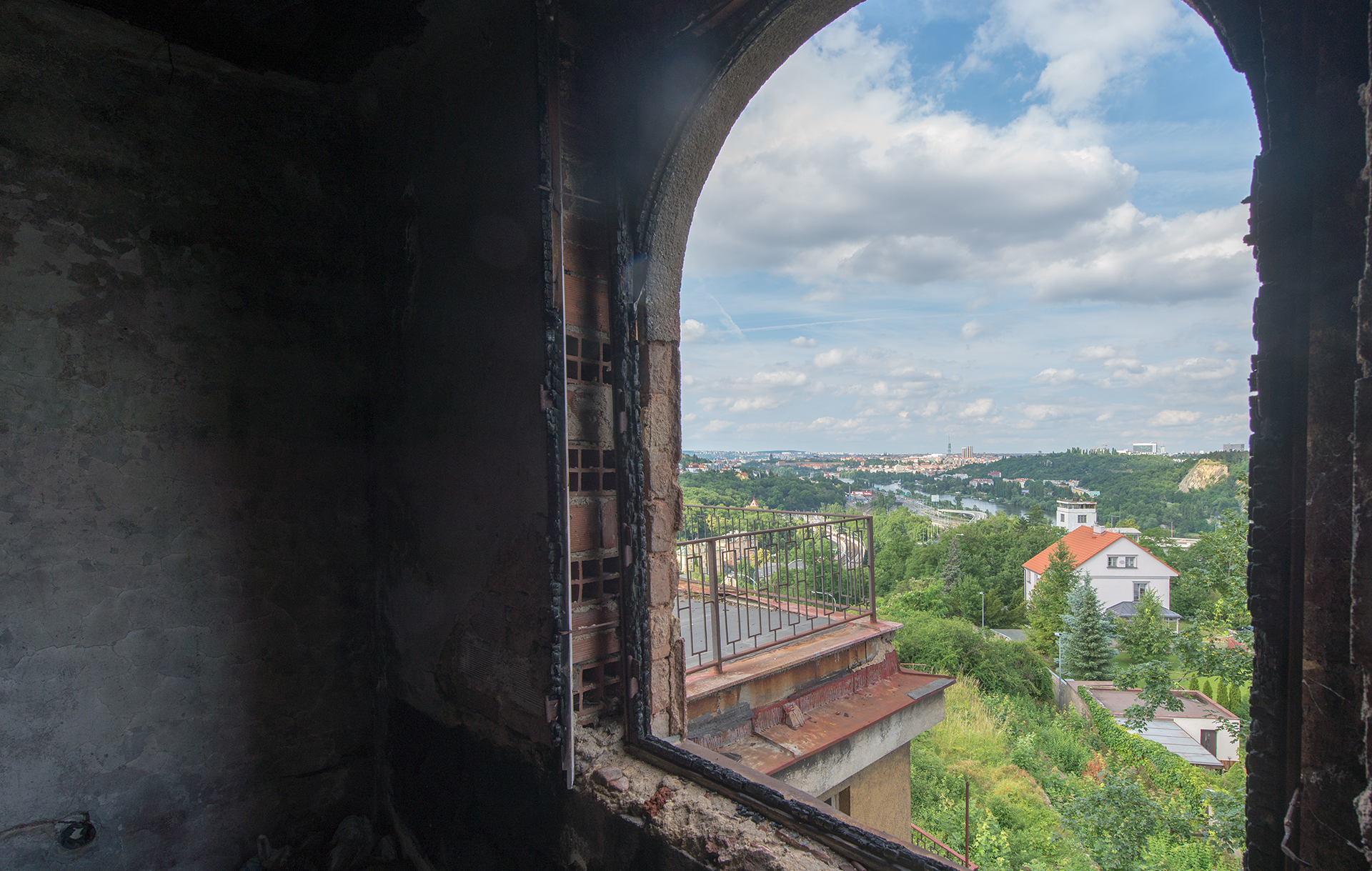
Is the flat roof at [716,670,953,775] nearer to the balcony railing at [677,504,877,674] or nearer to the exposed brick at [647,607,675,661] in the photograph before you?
the balcony railing at [677,504,877,674]

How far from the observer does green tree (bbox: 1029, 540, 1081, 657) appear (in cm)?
2686

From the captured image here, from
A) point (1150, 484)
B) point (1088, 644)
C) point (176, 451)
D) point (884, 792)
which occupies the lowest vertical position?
point (1088, 644)

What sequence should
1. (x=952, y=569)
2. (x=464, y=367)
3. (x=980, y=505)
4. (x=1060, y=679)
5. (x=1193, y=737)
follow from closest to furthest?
(x=464, y=367)
(x=1193, y=737)
(x=1060, y=679)
(x=952, y=569)
(x=980, y=505)

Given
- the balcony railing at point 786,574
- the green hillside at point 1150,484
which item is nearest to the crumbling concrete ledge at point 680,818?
the green hillside at point 1150,484

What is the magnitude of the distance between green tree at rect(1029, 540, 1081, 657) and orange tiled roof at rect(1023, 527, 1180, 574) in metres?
0.26

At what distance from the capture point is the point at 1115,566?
1001 inches

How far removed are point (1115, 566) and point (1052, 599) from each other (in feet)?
12.5

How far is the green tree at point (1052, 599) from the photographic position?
88.1 ft

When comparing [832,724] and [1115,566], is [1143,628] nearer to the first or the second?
[1115,566]

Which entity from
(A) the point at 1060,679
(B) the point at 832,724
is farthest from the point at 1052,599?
(B) the point at 832,724

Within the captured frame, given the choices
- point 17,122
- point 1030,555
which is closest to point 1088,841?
point 17,122

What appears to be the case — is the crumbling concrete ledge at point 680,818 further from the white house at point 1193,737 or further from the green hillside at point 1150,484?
the white house at point 1193,737

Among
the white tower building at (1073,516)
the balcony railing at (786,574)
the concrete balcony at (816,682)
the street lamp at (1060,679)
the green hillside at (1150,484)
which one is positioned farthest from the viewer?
the white tower building at (1073,516)

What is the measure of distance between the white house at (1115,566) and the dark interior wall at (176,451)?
26.2m
